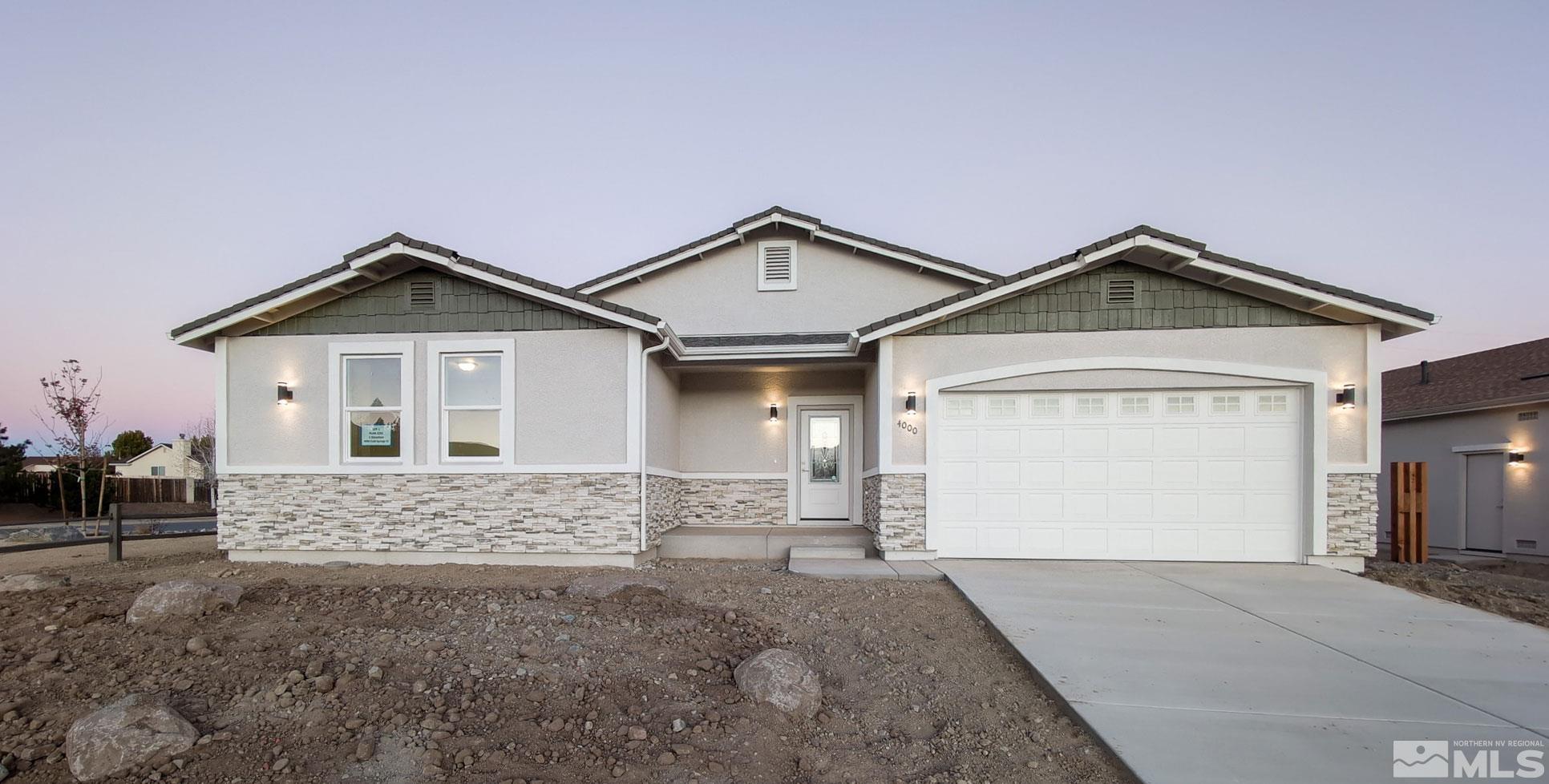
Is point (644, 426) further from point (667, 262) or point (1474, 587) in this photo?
point (1474, 587)

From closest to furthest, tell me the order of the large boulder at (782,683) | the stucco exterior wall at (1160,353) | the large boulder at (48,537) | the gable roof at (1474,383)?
Answer: the large boulder at (782,683) < the stucco exterior wall at (1160,353) < the large boulder at (48,537) < the gable roof at (1474,383)

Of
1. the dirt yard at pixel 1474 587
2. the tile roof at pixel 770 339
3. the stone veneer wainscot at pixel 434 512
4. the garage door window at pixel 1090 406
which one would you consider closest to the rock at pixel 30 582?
the stone veneer wainscot at pixel 434 512

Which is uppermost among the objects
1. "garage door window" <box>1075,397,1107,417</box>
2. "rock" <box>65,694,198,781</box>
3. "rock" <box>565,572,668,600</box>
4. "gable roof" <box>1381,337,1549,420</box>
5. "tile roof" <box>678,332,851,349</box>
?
"tile roof" <box>678,332,851,349</box>

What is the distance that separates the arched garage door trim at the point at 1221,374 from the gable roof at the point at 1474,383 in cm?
692

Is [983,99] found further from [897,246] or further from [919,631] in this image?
[919,631]

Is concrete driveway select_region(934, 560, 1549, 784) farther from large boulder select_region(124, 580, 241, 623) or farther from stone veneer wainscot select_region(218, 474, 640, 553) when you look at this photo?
large boulder select_region(124, 580, 241, 623)

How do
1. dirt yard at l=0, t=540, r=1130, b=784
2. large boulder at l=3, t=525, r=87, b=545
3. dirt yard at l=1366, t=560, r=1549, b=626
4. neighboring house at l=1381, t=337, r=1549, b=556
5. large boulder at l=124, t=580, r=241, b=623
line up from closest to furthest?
dirt yard at l=0, t=540, r=1130, b=784, large boulder at l=124, t=580, r=241, b=623, dirt yard at l=1366, t=560, r=1549, b=626, large boulder at l=3, t=525, r=87, b=545, neighboring house at l=1381, t=337, r=1549, b=556

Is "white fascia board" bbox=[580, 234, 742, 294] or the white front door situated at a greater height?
"white fascia board" bbox=[580, 234, 742, 294]

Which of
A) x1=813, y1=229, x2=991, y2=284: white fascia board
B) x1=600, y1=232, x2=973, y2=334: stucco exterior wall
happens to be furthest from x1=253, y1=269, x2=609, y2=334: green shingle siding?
x1=813, y1=229, x2=991, y2=284: white fascia board

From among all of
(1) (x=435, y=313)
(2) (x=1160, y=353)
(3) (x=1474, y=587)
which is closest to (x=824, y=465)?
(2) (x=1160, y=353)

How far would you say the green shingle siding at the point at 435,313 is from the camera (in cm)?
834

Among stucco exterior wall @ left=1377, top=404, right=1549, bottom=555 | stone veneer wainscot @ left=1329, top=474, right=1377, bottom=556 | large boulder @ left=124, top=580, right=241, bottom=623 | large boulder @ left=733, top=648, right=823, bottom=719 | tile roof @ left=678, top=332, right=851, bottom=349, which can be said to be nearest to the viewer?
large boulder @ left=733, top=648, right=823, bottom=719

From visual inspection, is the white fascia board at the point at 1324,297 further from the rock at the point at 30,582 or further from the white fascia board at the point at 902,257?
the rock at the point at 30,582

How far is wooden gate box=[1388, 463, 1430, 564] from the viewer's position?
8.95 metres
